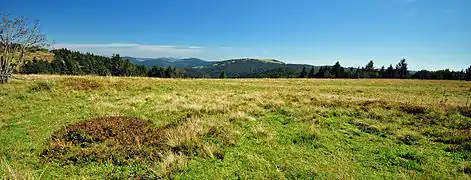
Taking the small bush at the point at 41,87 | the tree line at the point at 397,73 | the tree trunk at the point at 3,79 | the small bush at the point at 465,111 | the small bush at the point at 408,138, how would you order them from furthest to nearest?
the tree line at the point at 397,73 → the tree trunk at the point at 3,79 → the small bush at the point at 41,87 → the small bush at the point at 465,111 → the small bush at the point at 408,138

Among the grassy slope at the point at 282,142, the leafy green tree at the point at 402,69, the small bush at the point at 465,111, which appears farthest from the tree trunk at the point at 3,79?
the leafy green tree at the point at 402,69

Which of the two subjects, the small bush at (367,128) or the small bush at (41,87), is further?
the small bush at (41,87)

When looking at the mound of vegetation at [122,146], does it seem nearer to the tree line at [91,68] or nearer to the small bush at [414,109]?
the small bush at [414,109]

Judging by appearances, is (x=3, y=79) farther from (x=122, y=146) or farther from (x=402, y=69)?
(x=402, y=69)

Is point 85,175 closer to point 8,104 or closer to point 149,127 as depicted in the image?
point 149,127

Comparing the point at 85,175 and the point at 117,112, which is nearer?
the point at 85,175

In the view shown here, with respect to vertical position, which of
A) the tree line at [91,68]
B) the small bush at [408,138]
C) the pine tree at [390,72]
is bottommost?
the small bush at [408,138]

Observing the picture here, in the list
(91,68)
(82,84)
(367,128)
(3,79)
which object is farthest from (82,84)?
(91,68)

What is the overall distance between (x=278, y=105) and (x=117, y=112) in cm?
987

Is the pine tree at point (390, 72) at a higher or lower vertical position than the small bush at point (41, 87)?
higher

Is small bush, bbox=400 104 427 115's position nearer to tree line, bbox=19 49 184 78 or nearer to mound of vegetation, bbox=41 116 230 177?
mound of vegetation, bbox=41 116 230 177

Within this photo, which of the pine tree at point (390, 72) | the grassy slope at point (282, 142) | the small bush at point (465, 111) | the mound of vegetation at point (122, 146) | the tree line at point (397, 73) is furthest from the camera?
the pine tree at point (390, 72)

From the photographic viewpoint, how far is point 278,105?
13.0m

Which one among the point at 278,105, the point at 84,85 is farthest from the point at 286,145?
the point at 84,85
